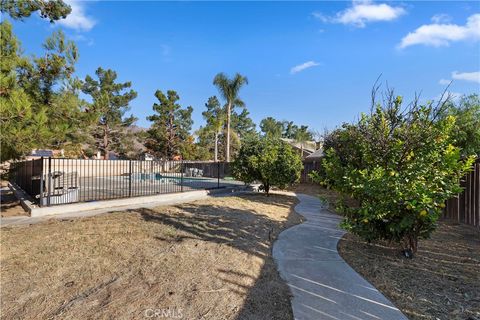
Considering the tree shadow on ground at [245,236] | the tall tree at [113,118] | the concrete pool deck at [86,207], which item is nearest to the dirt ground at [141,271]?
the tree shadow on ground at [245,236]

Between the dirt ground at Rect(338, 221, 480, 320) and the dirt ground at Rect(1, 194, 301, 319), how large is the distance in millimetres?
1253

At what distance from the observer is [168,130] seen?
115ft

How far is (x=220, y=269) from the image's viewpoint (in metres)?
3.92

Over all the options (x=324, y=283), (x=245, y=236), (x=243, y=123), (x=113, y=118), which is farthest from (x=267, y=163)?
(x=243, y=123)

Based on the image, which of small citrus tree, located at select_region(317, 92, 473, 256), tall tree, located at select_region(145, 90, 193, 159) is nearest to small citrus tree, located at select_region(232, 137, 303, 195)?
small citrus tree, located at select_region(317, 92, 473, 256)

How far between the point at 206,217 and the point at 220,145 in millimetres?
38135

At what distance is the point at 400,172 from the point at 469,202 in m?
3.34

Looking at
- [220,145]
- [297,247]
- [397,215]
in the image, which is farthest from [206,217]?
[220,145]

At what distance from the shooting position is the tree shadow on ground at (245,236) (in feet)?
10.0

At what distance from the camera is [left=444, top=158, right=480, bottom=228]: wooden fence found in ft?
20.1

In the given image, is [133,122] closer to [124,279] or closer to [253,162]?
[253,162]

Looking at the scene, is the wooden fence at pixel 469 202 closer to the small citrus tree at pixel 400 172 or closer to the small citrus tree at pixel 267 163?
the small citrus tree at pixel 400 172

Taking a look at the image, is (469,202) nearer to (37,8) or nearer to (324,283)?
(324,283)

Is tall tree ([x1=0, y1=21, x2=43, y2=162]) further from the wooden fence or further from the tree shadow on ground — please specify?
the wooden fence
